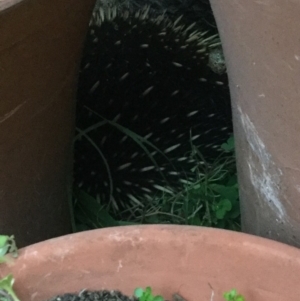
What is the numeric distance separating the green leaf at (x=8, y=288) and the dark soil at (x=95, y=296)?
0.05 m

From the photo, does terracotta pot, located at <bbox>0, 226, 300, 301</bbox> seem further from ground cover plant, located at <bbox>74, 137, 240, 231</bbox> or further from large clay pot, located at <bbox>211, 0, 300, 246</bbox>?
ground cover plant, located at <bbox>74, 137, 240, 231</bbox>

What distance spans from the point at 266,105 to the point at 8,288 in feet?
1.08

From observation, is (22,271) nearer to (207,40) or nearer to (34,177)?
(34,177)

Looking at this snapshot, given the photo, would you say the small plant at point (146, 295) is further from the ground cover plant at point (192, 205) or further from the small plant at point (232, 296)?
the ground cover plant at point (192, 205)

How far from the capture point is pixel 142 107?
3.50 ft

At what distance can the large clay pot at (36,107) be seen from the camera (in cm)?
58

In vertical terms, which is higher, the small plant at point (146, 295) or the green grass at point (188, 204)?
the small plant at point (146, 295)

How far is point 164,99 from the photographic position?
107 cm

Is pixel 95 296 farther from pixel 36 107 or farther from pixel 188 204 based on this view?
pixel 188 204

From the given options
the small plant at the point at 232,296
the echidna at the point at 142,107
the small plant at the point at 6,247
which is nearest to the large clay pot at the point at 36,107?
the small plant at the point at 6,247

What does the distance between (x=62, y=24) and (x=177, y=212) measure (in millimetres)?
582

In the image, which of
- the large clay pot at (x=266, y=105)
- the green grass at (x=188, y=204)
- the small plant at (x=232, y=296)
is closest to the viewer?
the large clay pot at (x=266, y=105)

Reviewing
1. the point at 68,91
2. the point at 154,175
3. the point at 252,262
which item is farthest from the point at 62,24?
the point at 154,175

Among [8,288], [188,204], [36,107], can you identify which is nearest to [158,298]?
[8,288]
